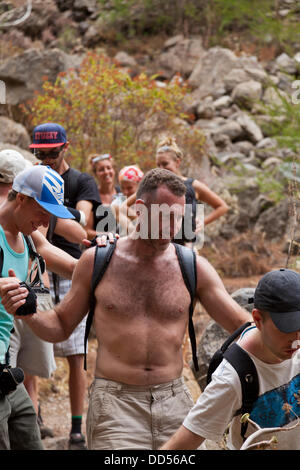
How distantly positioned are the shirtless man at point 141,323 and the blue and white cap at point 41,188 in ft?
1.23

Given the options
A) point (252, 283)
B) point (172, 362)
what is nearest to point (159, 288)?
point (172, 362)

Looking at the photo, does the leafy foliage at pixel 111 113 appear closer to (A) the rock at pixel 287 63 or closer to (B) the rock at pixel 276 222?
(B) the rock at pixel 276 222

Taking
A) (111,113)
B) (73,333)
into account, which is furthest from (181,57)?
(73,333)

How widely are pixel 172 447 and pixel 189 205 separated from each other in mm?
3653

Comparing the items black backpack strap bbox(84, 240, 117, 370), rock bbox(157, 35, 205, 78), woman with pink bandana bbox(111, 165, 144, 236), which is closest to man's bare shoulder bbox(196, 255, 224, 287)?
black backpack strap bbox(84, 240, 117, 370)

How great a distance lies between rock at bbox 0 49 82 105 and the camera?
15.4 metres

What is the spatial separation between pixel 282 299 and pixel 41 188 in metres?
1.34

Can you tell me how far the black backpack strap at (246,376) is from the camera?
102 inches

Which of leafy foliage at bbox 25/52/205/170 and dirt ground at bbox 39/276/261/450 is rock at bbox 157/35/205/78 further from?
dirt ground at bbox 39/276/261/450

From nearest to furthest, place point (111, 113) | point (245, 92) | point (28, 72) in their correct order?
point (111, 113) < point (28, 72) < point (245, 92)

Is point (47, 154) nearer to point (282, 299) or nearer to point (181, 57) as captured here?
point (282, 299)

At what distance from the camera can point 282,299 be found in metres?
2.56

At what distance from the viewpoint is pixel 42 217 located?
325 centimetres

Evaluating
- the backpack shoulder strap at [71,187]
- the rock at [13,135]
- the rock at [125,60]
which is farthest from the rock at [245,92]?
the backpack shoulder strap at [71,187]
